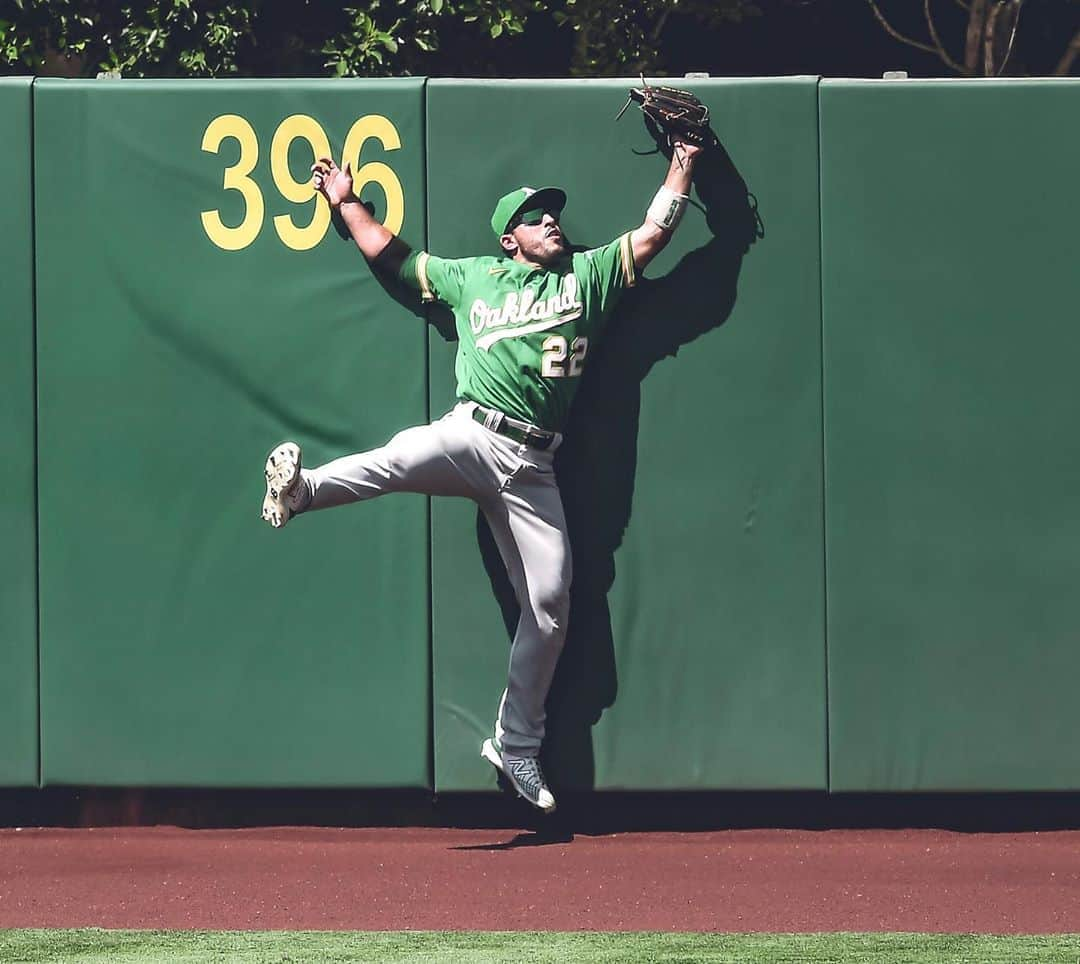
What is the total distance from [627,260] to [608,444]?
0.65 meters

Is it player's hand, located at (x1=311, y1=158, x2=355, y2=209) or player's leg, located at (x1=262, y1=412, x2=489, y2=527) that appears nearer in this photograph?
player's leg, located at (x1=262, y1=412, x2=489, y2=527)

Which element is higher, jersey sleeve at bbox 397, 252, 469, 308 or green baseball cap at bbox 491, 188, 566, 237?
green baseball cap at bbox 491, 188, 566, 237

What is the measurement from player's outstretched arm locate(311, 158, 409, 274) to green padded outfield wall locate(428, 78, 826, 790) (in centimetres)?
17

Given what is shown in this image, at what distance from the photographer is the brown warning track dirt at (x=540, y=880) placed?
4.99 m

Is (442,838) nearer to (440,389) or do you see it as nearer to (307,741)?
(307,741)

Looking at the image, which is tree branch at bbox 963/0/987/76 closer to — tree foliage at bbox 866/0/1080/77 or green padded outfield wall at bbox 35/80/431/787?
tree foliage at bbox 866/0/1080/77

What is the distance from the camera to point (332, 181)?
5902mm

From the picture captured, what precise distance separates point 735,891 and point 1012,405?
1.94 m

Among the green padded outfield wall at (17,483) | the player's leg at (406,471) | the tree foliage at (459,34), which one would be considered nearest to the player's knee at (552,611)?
the player's leg at (406,471)

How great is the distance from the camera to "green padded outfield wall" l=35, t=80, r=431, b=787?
599 centimetres

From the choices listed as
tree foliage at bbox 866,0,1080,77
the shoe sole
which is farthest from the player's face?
tree foliage at bbox 866,0,1080,77

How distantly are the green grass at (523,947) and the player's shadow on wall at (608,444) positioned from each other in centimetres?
133

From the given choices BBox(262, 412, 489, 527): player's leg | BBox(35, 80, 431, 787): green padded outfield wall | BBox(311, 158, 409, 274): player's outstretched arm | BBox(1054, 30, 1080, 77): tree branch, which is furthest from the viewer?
BBox(1054, 30, 1080, 77): tree branch

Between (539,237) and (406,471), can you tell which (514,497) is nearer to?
(406,471)
